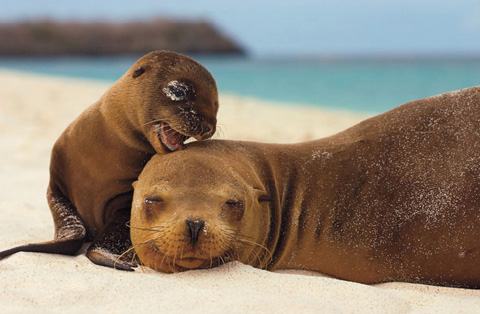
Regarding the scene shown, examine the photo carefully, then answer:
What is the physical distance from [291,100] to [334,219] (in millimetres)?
19207

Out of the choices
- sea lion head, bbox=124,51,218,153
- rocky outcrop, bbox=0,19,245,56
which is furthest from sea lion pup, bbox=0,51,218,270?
rocky outcrop, bbox=0,19,245,56

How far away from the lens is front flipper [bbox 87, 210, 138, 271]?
410cm

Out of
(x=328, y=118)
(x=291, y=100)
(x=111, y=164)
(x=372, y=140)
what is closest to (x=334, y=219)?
(x=372, y=140)

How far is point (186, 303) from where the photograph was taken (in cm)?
339

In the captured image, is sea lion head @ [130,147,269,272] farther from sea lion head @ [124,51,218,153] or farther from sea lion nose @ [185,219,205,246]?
sea lion head @ [124,51,218,153]

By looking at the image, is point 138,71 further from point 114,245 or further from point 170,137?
point 114,245

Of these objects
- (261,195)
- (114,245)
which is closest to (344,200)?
(261,195)

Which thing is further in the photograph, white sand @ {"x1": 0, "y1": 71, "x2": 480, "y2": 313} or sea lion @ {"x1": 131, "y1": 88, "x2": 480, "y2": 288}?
sea lion @ {"x1": 131, "y1": 88, "x2": 480, "y2": 288}

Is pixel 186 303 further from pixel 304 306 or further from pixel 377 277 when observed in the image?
pixel 377 277

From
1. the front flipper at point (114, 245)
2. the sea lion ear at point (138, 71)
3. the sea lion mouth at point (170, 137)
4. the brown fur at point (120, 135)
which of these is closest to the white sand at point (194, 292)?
the front flipper at point (114, 245)

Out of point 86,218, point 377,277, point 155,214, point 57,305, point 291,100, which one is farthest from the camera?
point 291,100

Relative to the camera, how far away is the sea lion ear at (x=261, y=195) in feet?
13.0

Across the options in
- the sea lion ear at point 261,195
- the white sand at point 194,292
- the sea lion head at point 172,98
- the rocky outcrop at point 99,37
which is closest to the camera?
the white sand at point 194,292

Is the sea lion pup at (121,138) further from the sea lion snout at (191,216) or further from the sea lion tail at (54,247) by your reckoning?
the sea lion snout at (191,216)
